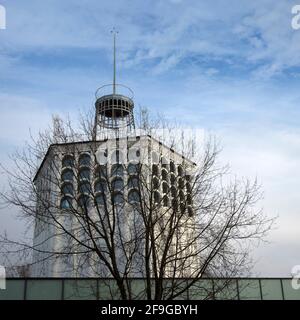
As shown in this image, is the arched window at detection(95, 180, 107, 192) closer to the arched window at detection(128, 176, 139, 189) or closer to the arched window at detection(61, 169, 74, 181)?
the arched window at detection(128, 176, 139, 189)

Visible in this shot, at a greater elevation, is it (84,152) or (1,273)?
(84,152)

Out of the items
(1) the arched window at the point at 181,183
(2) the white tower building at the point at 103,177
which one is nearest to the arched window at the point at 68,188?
(2) the white tower building at the point at 103,177

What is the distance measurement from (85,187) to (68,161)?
1.64 meters

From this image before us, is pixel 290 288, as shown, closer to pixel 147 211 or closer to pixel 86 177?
pixel 147 211

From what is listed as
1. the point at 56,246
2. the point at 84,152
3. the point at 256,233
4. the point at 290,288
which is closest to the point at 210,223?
the point at 256,233

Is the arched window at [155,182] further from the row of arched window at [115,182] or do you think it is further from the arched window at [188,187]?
the arched window at [188,187]

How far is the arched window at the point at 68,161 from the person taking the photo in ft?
66.4

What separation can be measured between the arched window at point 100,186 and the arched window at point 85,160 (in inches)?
44.6

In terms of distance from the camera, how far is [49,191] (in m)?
19.3

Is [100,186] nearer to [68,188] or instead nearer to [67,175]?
[68,188]

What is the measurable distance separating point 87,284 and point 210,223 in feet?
25.3

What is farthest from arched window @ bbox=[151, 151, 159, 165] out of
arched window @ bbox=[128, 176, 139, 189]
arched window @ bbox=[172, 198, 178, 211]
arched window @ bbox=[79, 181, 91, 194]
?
arched window @ bbox=[79, 181, 91, 194]

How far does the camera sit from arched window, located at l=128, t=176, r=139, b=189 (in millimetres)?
20069

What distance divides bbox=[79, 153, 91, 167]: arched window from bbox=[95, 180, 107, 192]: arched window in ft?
3.72
